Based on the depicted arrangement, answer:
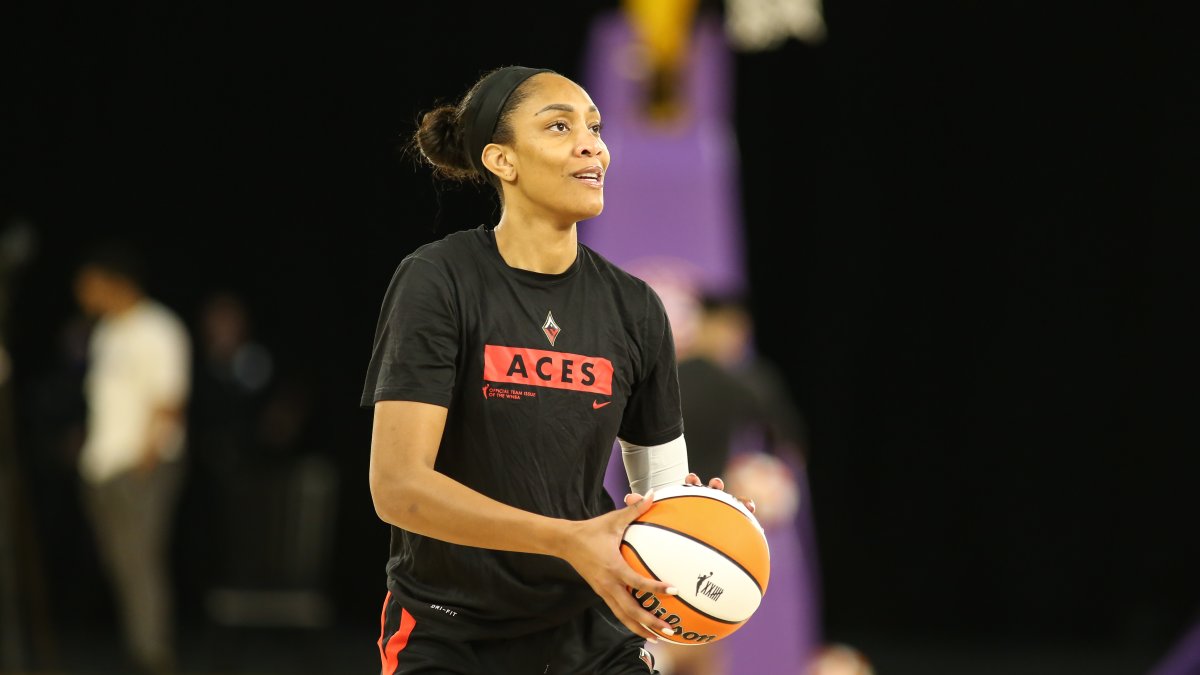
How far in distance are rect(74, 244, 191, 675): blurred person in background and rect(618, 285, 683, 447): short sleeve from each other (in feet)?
17.5

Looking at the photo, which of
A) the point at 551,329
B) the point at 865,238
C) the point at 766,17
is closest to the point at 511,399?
the point at 551,329

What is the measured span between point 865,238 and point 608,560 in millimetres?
8583

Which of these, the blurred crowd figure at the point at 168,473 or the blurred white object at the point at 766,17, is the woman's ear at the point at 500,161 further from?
the blurred white object at the point at 766,17

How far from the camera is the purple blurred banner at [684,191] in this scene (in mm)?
6766

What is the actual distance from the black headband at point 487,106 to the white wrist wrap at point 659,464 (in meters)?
0.59

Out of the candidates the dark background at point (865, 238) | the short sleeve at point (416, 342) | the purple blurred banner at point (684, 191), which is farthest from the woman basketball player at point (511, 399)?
the dark background at point (865, 238)

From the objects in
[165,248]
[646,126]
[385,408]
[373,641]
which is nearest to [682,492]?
[385,408]

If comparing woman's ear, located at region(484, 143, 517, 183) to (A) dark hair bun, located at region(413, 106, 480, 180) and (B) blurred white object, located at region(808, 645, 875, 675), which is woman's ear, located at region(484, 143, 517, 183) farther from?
(B) blurred white object, located at region(808, 645, 875, 675)

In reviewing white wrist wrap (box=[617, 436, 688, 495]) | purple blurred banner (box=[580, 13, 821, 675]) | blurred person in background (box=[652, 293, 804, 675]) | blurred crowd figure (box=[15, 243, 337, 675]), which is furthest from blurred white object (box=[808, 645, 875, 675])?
white wrist wrap (box=[617, 436, 688, 495])

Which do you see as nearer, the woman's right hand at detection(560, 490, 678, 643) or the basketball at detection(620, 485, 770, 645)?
the woman's right hand at detection(560, 490, 678, 643)

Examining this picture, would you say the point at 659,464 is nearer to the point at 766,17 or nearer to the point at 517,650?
the point at 517,650

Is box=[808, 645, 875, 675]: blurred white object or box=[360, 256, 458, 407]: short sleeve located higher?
box=[360, 256, 458, 407]: short sleeve

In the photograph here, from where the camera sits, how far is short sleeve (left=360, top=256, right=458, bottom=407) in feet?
7.90

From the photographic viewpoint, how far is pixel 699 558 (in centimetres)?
241
